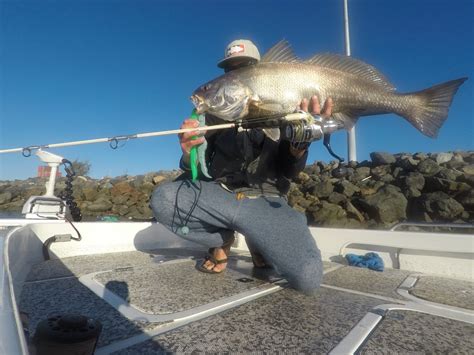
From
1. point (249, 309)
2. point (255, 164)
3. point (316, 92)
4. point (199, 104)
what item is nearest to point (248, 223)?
point (255, 164)

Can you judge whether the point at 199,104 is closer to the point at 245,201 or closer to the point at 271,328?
the point at 245,201

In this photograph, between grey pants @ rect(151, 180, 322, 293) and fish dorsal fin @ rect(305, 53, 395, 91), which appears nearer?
grey pants @ rect(151, 180, 322, 293)

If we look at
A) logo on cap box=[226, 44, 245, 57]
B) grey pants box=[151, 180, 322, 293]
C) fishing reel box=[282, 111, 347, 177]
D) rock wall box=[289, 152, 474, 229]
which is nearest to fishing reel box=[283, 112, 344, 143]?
fishing reel box=[282, 111, 347, 177]

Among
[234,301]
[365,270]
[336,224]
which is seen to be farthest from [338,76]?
[336,224]

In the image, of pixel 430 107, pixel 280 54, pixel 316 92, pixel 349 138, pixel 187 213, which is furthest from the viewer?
pixel 349 138

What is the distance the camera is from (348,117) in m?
3.14

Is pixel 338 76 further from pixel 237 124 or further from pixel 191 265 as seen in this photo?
pixel 191 265

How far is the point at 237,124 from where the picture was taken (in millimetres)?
2510

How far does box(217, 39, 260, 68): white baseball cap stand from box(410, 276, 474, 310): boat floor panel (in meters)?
2.69

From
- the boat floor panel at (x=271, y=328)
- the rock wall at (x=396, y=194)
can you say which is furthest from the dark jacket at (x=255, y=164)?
the rock wall at (x=396, y=194)

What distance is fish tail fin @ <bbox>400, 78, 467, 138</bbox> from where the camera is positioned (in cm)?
283

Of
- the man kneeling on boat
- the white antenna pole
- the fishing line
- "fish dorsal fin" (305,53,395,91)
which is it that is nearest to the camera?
the man kneeling on boat

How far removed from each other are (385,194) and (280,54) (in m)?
10.7

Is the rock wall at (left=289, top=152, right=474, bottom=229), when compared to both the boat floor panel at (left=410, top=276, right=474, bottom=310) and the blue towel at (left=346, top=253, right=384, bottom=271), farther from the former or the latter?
the boat floor panel at (left=410, top=276, right=474, bottom=310)
